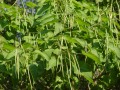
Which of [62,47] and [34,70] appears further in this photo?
[34,70]

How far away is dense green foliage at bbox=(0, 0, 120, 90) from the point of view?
4.65 feet

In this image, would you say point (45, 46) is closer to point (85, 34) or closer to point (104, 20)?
point (85, 34)

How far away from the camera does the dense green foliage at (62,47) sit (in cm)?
142

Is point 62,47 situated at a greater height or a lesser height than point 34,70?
Answer: greater

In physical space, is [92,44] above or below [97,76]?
above

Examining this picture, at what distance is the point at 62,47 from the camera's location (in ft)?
4.51

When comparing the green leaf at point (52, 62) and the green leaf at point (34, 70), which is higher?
the green leaf at point (52, 62)

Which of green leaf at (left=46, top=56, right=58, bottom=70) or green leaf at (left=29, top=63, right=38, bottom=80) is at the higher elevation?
green leaf at (left=46, top=56, right=58, bottom=70)

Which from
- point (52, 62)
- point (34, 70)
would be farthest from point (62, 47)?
point (34, 70)

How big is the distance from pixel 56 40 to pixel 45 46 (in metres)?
0.12

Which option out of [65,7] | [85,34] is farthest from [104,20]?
[65,7]

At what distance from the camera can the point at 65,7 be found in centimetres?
139

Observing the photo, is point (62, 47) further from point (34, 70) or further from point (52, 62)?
point (34, 70)

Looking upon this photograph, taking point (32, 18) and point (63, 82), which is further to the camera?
point (32, 18)
